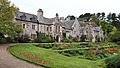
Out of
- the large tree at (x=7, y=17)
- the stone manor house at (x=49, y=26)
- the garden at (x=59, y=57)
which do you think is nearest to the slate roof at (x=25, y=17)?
the stone manor house at (x=49, y=26)

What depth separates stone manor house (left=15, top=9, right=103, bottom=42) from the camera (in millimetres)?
59691

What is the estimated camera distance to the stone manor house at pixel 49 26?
59.7 meters

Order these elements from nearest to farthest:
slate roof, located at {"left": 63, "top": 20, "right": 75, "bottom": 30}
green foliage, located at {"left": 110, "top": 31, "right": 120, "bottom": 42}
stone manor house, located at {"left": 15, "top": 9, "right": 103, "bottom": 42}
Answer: stone manor house, located at {"left": 15, "top": 9, "right": 103, "bottom": 42} → slate roof, located at {"left": 63, "top": 20, "right": 75, "bottom": 30} → green foliage, located at {"left": 110, "top": 31, "right": 120, "bottom": 42}

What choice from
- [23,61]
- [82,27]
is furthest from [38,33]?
[23,61]

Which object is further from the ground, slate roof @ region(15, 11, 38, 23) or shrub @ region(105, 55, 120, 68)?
slate roof @ region(15, 11, 38, 23)

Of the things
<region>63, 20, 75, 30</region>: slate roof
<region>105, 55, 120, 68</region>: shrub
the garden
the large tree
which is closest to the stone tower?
<region>63, 20, 75, 30</region>: slate roof

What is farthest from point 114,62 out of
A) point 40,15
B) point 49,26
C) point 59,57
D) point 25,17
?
point 49,26

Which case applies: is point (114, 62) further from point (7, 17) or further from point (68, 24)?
point (68, 24)

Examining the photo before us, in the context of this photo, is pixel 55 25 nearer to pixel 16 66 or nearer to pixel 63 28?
pixel 63 28

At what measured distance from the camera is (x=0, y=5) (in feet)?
129

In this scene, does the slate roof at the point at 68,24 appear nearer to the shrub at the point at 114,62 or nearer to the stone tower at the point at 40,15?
the stone tower at the point at 40,15

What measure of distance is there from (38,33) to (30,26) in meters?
2.49

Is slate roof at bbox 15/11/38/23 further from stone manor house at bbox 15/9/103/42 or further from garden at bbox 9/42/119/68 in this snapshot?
garden at bbox 9/42/119/68

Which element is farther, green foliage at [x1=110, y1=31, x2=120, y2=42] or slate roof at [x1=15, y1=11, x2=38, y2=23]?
green foliage at [x1=110, y1=31, x2=120, y2=42]
